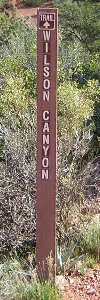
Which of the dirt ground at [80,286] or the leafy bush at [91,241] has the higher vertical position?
the leafy bush at [91,241]

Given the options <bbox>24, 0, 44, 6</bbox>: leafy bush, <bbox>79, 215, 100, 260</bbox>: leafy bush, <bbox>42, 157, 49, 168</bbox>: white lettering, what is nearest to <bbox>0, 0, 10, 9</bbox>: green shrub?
<bbox>24, 0, 44, 6</bbox>: leafy bush

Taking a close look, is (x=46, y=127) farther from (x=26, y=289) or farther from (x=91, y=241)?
(x=91, y=241)

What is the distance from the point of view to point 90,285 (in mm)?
4496

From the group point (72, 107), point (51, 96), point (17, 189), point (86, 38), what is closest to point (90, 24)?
point (86, 38)

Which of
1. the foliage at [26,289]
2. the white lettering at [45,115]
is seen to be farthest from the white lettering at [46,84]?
the foliage at [26,289]

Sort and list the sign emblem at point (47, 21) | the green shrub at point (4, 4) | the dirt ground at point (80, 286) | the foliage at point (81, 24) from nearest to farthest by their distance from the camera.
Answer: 1. the sign emblem at point (47, 21)
2. the dirt ground at point (80, 286)
3. the foliage at point (81, 24)
4. the green shrub at point (4, 4)

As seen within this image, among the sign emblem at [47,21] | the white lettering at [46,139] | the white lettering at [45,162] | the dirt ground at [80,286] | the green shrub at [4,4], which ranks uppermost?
the green shrub at [4,4]

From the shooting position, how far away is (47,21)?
390 centimetres

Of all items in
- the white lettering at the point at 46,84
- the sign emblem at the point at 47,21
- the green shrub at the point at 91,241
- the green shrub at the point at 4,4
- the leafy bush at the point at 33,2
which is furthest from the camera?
the leafy bush at the point at 33,2

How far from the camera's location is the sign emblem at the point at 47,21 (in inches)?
152

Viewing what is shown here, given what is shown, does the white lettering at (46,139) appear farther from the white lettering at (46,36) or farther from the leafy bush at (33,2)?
the leafy bush at (33,2)

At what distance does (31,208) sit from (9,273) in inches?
39.4

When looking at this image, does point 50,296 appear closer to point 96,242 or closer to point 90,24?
point 96,242

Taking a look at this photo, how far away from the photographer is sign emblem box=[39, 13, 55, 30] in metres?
3.87
